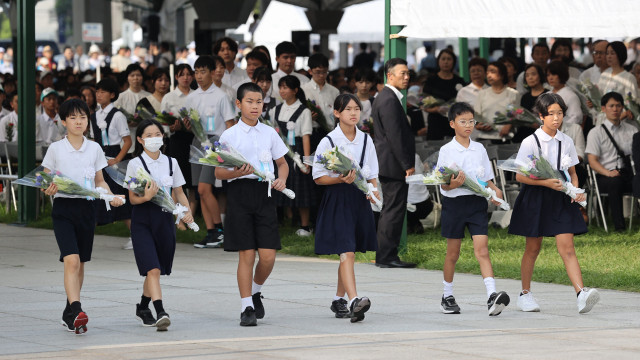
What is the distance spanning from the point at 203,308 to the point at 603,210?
7.42 metres

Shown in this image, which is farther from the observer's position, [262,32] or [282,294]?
[262,32]

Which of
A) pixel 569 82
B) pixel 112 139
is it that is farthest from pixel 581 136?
pixel 112 139

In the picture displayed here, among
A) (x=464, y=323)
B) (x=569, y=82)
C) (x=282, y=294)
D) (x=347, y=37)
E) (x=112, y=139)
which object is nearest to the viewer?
(x=464, y=323)

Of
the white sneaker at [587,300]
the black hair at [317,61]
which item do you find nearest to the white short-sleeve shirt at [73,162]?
the white sneaker at [587,300]

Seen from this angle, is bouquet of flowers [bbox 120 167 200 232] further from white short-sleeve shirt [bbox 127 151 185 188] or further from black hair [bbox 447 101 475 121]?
black hair [bbox 447 101 475 121]

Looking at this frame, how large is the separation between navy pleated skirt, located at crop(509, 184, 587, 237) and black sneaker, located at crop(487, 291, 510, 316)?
2.27 ft

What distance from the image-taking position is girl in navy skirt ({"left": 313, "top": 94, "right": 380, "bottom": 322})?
981 cm

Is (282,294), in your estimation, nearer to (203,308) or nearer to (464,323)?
(203,308)

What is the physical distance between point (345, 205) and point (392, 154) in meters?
3.09

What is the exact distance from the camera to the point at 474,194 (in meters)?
10.1

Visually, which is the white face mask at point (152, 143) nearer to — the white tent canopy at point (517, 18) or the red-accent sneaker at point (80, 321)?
the red-accent sneaker at point (80, 321)

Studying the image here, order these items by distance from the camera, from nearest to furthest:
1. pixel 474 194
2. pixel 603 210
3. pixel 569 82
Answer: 1. pixel 474 194
2. pixel 603 210
3. pixel 569 82

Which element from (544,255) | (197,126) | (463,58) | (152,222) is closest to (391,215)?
(544,255)

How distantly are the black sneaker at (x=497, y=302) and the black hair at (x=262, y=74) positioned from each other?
6586 mm
